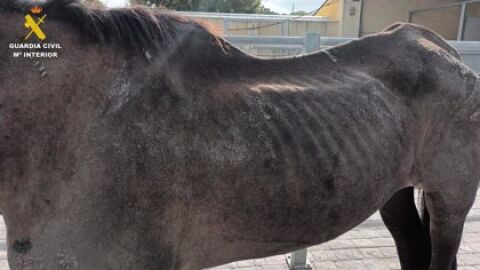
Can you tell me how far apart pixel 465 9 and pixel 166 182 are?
15.7m

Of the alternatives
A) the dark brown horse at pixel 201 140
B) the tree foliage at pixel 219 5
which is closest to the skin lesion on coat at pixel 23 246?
the dark brown horse at pixel 201 140

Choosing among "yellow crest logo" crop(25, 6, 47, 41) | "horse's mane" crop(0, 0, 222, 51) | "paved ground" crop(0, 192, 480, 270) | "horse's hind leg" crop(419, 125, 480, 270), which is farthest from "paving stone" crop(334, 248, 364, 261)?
"yellow crest logo" crop(25, 6, 47, 41)

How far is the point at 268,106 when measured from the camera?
1.66 meters

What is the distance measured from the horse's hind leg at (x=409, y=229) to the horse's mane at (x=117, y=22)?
6.25ft

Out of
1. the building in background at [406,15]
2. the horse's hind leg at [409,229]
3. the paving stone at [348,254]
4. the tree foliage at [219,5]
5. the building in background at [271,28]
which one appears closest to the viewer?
the horse's hind leg at [409,229]

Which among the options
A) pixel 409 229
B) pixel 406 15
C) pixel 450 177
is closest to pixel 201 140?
pixel 450 177

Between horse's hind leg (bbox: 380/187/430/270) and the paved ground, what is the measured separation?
2.36 feet

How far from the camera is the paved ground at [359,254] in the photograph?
336 cm

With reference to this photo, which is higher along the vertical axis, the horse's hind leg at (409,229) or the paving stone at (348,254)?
the horse's hind leg at (409,229)

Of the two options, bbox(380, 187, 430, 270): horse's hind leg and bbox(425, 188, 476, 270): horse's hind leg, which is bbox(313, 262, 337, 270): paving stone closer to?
bbox(380, 187, 430, 270): horse's hind leg

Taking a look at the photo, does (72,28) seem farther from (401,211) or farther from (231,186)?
(401,211)

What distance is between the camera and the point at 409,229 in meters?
2.66

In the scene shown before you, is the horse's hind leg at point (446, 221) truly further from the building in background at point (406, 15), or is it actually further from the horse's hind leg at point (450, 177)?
the building in background at point (406, 15)

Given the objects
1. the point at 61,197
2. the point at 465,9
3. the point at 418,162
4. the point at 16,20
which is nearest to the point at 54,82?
the point at 16,20
